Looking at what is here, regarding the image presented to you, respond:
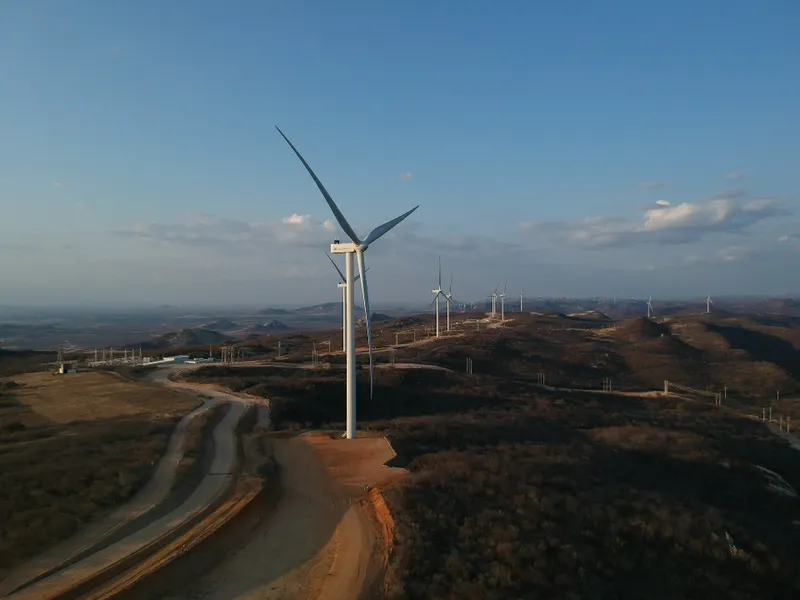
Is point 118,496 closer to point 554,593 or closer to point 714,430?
point 554,593

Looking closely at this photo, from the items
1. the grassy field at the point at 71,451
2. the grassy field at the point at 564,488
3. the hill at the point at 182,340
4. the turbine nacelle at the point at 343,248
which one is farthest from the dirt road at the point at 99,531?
the hill at the point at 182,340

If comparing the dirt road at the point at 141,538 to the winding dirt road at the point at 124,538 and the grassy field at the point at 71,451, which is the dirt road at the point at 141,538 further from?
the grassy field at the point at 71,451

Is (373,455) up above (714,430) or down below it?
above

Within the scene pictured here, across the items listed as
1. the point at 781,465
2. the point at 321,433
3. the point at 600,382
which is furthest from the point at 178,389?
the point at 600,382

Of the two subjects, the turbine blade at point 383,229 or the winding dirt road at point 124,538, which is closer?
the winding dirt road at point 124,538

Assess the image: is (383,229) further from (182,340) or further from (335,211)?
(182,340)

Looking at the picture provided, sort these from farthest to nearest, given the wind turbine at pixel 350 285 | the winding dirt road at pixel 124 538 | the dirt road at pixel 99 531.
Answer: the wind turbine at pixel 350 285 < the dirt road at pixel 99 531 < the winding dirt road at pixel 124 538
